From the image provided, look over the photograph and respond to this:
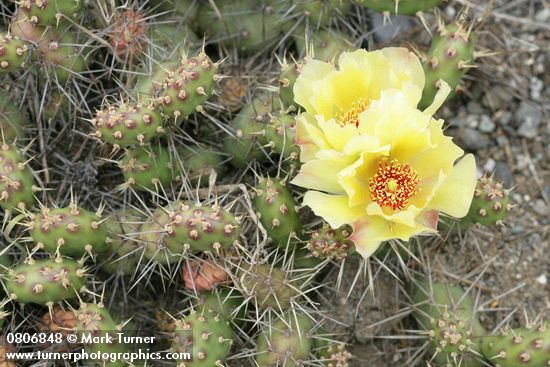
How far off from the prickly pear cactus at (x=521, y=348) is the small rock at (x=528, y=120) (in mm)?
1008

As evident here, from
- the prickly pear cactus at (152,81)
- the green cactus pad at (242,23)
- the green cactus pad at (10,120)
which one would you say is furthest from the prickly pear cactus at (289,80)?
the green cactus pad at (10,120)

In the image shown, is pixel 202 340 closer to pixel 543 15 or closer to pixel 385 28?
pixel 385 28

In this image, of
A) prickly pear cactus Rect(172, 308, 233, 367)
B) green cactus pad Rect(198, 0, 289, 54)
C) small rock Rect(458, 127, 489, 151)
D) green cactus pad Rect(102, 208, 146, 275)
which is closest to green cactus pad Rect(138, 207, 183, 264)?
green cactus pad Rect(102, 208, 146, 275)

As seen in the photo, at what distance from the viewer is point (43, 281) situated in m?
2.26

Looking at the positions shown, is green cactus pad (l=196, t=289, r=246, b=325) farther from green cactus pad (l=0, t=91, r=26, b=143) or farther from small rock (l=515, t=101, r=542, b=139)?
small rock (l=515, t=101, r=542, b=139)

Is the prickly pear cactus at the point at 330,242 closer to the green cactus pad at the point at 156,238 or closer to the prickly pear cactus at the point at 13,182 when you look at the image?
the green cactus pad at the point at 156,238

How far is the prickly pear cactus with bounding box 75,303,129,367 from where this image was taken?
2250mm

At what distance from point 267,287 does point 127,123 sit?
68cm

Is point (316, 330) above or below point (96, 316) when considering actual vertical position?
below

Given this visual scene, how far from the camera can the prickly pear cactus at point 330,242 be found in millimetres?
2270

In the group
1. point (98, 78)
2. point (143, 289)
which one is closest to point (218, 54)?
point (98, 78)

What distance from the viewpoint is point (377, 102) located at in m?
2.08

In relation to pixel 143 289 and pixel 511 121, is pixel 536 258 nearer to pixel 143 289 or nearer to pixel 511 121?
pixel 511 121

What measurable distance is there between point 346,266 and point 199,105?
88cm
